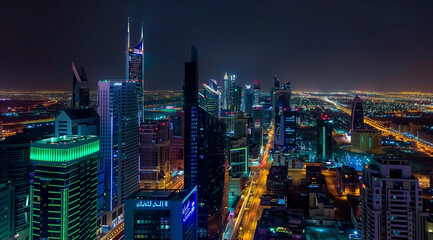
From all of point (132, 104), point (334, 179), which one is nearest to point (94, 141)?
point (132, 104)

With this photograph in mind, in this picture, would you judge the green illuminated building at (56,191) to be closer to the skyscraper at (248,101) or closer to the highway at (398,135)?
the highway at (398,135)

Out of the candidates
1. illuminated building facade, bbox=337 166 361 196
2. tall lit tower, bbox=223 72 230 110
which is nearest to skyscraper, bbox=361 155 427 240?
illuminated building facade, bbox=337 166 361 196

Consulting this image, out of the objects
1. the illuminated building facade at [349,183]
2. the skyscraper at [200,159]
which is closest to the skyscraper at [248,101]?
the illuminated building facade at [349,183]

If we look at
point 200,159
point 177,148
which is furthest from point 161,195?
point 177,148

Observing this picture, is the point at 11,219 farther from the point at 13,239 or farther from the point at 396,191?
the point at 396,191

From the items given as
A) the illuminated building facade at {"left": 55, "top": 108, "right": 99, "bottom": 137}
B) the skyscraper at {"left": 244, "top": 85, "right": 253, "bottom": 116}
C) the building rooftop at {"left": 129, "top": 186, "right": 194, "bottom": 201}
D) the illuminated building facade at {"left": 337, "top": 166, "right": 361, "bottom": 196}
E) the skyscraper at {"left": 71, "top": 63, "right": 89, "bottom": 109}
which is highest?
the skyscraper at {"left": 244, "top": 85, "right": 253, "bottom": 116}

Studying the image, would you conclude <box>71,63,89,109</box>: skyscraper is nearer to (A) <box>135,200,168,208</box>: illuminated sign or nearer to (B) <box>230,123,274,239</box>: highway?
(B) <box>230,123,274,239</box>: highway

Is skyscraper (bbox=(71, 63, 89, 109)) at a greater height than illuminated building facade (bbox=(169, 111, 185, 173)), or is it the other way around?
skyscraper (bbox=(71, 63, 89, 109))
